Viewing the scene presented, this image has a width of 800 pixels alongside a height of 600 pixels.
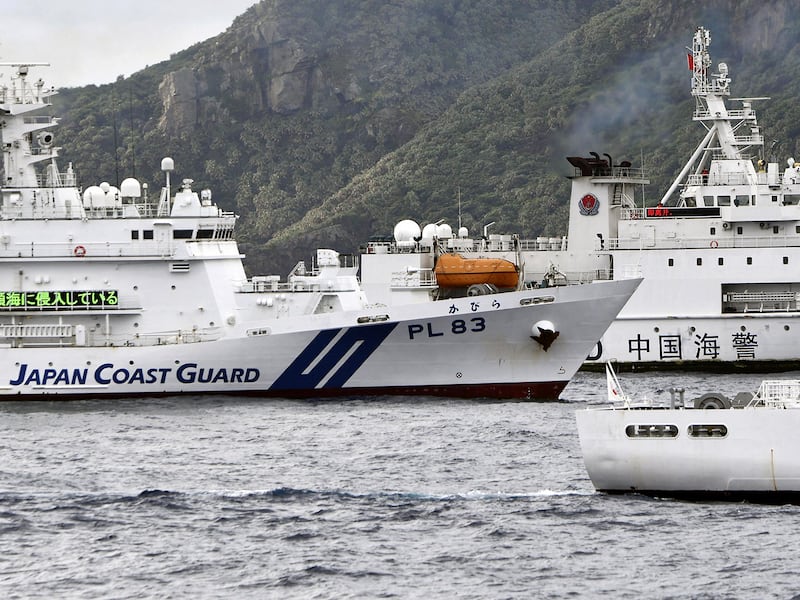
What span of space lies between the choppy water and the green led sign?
6.68 metres

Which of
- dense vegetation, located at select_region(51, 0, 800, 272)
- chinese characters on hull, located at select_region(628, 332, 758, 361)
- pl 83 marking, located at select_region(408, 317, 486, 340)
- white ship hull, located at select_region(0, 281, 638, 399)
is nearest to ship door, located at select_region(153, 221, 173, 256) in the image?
white ship hull, located at select_region(0, 281, 638, 399)

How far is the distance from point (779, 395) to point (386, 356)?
17.1m

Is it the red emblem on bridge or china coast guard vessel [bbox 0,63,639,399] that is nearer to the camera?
china coast guard vessel [bbox 0,63,639,399]

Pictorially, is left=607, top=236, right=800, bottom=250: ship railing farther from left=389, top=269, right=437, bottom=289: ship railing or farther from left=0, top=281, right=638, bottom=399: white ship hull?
left=0, top=281, right=638, bottom=399: white ship hull

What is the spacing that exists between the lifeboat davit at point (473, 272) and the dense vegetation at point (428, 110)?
111 ft

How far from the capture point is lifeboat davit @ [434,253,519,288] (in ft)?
148

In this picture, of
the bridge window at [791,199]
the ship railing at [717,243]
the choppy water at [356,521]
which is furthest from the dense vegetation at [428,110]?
the choppy water at [356,521]

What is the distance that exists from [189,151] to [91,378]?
7241 cm

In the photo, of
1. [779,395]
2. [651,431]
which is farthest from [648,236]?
[651,431]

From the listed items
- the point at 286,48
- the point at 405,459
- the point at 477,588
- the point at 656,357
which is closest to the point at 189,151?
the point at 286,48

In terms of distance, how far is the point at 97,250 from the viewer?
44.6m

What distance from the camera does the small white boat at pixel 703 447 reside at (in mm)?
26406

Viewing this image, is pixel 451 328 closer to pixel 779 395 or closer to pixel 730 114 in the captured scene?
pixel 779 395

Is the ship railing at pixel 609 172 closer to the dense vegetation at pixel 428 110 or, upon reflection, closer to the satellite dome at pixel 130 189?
the satellite dome at pixel 130 189
